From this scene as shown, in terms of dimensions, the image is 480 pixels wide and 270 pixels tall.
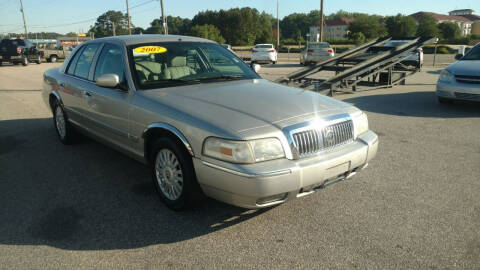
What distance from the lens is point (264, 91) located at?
3811mm

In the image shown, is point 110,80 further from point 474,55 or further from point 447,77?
point 474,55

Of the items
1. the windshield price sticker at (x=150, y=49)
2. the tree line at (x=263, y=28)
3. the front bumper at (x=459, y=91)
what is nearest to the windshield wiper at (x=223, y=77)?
the windshield price sticker at (x=150, y=49)

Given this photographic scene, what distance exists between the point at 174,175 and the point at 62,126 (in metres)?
3.23

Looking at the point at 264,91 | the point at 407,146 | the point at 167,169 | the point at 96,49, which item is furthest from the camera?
the point at 407,146

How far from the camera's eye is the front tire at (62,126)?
5.51 meters

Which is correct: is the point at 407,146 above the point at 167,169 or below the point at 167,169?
below

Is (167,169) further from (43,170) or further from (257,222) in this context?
(43,170)

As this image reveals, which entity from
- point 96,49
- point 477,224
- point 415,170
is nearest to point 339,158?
point 477,224

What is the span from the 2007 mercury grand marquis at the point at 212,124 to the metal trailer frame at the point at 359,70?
19.2ft

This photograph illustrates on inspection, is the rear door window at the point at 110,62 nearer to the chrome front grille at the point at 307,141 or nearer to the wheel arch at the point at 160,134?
the wheel arch at the point at 160,134

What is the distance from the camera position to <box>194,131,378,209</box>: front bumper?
2.73m

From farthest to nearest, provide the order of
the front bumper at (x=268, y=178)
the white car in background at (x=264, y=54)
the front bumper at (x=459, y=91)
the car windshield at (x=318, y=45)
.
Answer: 1. the white car in background at (x=264, y=54)
2. the car windshield at (x=318, y=45)
3. the front bumper at (x=459, y=91)
4. the front bumper at (x=268, y=178)

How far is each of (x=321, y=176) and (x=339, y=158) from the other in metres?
0.25

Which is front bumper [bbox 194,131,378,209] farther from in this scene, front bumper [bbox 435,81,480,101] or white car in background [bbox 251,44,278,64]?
white car in background [bbox 251,44,278,64]
